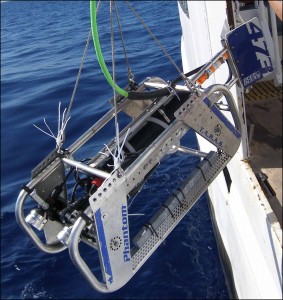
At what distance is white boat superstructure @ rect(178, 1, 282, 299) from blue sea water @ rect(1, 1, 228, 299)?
108 centimetres

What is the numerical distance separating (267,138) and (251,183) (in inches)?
57.1

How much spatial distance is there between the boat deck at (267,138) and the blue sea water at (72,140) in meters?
2.90

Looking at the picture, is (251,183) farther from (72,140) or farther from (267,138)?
(72,140)

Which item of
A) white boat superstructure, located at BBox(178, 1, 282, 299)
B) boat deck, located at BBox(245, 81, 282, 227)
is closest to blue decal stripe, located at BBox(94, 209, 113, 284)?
white boat superstructure, located at BBox(178, 1, 282, 299)

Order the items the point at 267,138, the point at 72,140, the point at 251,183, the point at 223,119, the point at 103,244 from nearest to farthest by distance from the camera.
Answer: the point at 103,244 < the point at 223,119 < the point at 251,183 < the point at 267,138 < the point at 72,140

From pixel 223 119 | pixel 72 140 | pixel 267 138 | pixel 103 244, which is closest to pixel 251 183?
pixel 223 119

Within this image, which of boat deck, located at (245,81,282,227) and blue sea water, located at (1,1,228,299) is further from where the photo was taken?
blue sea water, located at (1,1,228,299)

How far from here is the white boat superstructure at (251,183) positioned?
15.2 feet

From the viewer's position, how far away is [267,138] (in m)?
6.26

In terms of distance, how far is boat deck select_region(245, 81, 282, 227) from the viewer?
517 cm

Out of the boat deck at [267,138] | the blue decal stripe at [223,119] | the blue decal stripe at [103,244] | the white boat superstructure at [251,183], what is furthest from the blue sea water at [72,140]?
the blue decal stripe at [103,244]

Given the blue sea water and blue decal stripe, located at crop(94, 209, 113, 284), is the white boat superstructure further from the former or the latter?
blue decal stripe, located at crop(94, 209, 113, 284)

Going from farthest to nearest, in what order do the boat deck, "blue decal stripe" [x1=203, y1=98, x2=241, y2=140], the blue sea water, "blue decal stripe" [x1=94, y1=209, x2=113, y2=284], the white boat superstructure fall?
the blue sea water < the boat deck < the white boat superstructure < "blue decal stripe" [x1=203, y1=98, x2=241, y2=140] < "blue decal stripe" [x1=94, y1=209, x2=113, y2=284]

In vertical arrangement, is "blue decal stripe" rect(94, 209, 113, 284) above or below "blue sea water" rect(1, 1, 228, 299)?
above
